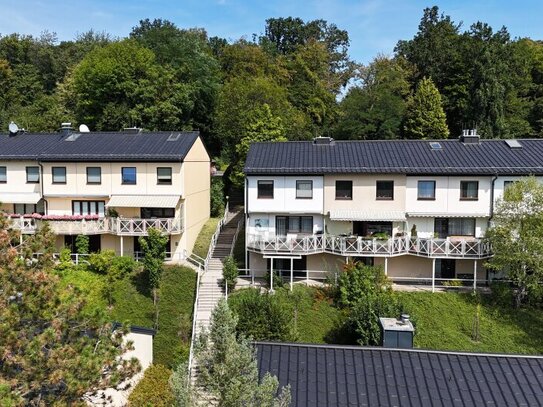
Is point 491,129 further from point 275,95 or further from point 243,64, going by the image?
point 243,64

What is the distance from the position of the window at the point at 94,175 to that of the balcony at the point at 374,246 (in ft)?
40.0

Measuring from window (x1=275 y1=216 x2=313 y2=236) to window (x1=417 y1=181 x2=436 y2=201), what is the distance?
7.23 m

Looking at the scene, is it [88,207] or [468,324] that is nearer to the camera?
[468,324]

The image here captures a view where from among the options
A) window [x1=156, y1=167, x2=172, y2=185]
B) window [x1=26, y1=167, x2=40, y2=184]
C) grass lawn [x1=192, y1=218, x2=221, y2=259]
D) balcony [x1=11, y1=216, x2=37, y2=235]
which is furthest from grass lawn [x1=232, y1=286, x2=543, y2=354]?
window [x1=26, y1=167, x2=40, y2=184]

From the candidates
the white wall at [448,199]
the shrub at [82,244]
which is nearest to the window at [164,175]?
the shrub at [82,244]

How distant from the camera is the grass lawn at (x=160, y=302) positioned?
82.1 ft

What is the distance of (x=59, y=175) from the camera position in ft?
109

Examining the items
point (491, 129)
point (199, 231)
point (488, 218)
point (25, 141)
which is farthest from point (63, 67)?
point (488, 218)

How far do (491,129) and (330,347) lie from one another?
130ft

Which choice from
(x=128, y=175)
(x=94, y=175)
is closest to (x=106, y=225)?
(x=128, y=175)

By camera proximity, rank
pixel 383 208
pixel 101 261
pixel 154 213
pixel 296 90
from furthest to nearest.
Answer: pixel 296 90 < pixel 154 213 < pixel 383 208 < pixel 101 261

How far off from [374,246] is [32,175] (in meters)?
24.4

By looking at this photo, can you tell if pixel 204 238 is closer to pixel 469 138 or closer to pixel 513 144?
pixel 469 138

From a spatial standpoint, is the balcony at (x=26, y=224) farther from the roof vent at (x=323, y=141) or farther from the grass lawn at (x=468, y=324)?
the grass lawn at (x=468, y=324)
